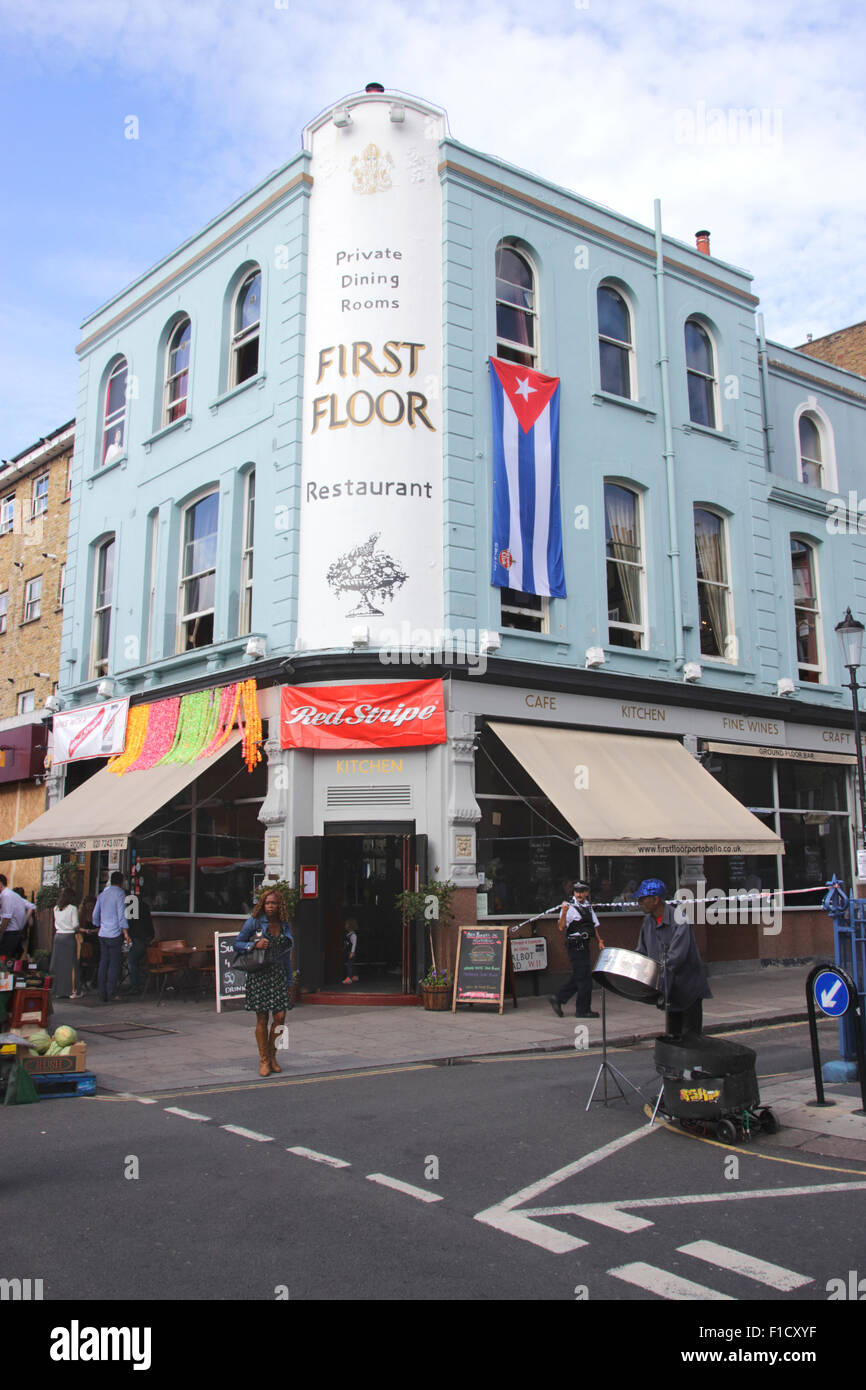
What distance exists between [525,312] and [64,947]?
43.5ft

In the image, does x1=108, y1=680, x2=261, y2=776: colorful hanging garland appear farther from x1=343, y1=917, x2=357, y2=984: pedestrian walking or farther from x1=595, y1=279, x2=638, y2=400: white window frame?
x1=595, y1=279, x2=638, y2=400: white window frame

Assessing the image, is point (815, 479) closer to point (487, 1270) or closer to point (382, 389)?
point (382, 389)

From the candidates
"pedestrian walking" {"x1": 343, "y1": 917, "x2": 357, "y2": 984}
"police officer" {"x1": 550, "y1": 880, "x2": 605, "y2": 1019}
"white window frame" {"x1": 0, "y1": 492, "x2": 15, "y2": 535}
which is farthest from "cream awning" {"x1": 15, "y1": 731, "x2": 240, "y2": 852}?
"white window frame" {"x1": 0, "y1": 492, "x2": 15, "y2": 535}

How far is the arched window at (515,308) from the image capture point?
18.0m

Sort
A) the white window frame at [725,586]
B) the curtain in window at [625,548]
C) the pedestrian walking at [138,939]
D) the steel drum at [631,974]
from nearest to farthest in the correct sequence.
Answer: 1. the steel drum at [631,974]
2. the pedestrian walking at [138,939]
3. the curtain in window at [625,548]
4. the white window frame at [725,586]

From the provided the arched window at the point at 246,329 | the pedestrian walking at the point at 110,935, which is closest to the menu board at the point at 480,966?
the pedestrian walking at the point at 110,935

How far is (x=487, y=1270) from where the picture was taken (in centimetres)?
490

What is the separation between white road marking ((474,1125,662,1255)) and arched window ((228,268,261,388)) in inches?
613

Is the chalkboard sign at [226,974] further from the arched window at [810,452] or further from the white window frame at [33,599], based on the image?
the arched window at [810,452]

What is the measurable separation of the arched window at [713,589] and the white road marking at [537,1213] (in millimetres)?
14226

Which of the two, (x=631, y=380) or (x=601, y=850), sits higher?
(x=631, y=380)

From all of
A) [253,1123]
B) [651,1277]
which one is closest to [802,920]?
[253,1123]

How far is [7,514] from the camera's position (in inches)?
1209

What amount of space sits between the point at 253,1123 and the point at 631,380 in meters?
15.8
